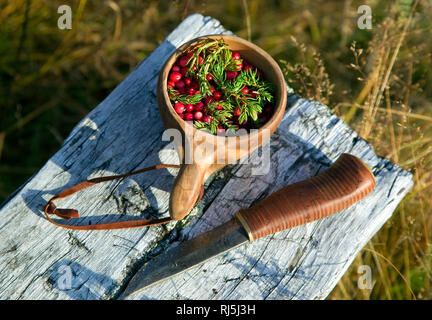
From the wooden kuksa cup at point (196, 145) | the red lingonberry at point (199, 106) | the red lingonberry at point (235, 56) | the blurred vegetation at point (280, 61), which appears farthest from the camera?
the blurred vegetation at point (280, 61)

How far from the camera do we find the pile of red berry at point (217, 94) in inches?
79.5

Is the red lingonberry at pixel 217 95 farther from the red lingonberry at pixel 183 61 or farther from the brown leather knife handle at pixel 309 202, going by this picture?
the brown leather knife handle at pixel 309 202

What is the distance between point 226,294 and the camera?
2189 millimetres

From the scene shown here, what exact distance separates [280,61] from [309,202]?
1424mm

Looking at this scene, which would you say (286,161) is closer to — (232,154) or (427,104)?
(232,154)

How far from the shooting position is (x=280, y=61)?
123 inches

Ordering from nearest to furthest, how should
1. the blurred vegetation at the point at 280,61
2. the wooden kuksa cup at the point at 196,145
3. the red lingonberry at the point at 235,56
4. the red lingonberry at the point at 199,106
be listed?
the wooden kuksa cup at the point at 196,145
the red lingonberry at the point at 199,106
the red lingonberry at the point at 235,56
the blurred vegetation at the point at 280,61

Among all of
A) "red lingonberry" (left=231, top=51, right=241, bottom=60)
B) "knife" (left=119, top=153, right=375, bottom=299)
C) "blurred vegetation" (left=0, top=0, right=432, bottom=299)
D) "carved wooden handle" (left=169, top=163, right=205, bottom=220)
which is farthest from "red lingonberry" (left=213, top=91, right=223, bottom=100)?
"blurred vegetation" (left=0, top=0, right=432, bottom=299)

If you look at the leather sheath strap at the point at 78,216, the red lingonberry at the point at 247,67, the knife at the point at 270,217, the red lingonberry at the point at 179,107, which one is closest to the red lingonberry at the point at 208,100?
the red lingonberry at the point at 179,107

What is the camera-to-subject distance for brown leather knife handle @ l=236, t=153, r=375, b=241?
213 cm

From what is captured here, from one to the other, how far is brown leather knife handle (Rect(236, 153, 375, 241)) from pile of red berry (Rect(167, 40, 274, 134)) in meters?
0.46

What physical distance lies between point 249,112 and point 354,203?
0.90 metres

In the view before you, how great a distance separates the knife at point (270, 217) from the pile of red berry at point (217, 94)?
48 cm

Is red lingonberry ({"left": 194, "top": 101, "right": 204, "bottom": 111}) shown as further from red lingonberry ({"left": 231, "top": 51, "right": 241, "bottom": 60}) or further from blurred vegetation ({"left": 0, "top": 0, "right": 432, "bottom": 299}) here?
blurred vegetation ({"left": 0, "top": 0, "right": 432, "bottom": 299})
